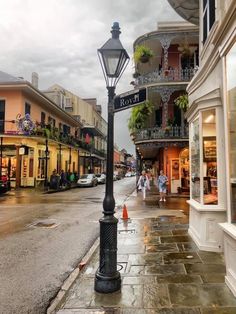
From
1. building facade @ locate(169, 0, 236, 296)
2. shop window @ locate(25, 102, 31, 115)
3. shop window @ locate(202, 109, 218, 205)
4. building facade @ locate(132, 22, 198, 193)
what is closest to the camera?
building facade @ locate(169, 0, 236, 296)

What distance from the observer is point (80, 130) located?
160 feet

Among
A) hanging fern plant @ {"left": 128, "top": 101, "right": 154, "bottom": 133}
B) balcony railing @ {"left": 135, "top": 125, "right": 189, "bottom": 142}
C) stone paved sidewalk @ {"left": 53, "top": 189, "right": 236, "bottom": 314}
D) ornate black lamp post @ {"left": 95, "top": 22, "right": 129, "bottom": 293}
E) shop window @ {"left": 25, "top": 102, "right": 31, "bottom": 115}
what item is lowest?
stone paved sidewalk @ {"left": 53, "top": 189, "right": 236, "bottom": 314}

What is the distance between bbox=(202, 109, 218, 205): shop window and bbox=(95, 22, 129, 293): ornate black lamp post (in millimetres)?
2780

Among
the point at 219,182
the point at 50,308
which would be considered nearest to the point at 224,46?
the point at 219,182

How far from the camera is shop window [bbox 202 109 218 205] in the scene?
7.16m

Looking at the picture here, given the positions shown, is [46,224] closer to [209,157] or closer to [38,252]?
[38,252]

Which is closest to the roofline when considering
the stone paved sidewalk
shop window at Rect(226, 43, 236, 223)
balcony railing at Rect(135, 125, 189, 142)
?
balcony railing at Rect(135, 125, 189, 142)

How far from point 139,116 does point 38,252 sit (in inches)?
609

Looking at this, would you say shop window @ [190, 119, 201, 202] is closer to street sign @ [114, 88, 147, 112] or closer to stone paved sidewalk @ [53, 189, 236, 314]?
stone paved sidewalk @ [53, 189, 236, 314]

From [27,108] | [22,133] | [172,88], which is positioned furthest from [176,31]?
[27,108]

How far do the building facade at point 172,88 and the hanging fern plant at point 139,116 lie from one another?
0.46 m

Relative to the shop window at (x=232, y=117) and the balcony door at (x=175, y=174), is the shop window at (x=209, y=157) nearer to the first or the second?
the shop window at (x=232, y=117)

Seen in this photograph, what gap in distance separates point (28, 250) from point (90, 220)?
4.46 m

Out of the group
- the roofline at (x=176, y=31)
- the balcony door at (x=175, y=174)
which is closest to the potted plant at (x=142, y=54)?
the roofline at (x=176, y=31)
